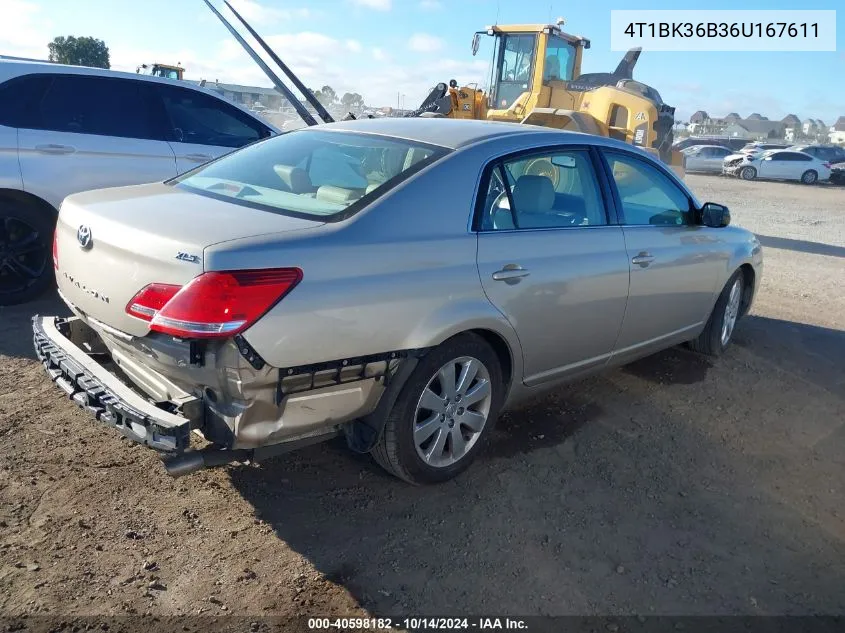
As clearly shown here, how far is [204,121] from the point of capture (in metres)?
6.39

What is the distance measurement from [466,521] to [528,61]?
1208 centimetres

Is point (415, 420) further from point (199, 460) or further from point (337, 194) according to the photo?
point (337, 194)

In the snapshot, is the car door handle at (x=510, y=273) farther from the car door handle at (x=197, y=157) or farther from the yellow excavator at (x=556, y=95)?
the yellow excavator at (x=556, y=95)

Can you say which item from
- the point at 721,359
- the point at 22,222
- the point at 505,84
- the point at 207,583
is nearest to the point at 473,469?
the point at 207,583

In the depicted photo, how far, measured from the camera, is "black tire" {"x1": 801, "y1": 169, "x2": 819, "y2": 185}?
28750mm

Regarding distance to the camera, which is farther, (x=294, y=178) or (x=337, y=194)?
(x=294, y=178)

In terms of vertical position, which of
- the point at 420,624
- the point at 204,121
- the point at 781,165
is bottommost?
the point at 420,624

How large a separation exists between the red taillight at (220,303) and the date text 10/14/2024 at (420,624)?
Result: 1086 millimetres

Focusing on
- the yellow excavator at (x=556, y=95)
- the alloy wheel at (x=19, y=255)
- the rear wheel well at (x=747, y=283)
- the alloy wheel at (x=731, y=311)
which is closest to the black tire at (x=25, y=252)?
A: the alloy wheel at (x=19, y=255)

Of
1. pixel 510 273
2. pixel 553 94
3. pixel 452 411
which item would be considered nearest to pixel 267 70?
pixel 510 273

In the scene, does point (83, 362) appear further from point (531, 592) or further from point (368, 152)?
point (531, 592)

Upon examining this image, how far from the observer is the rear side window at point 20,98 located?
5367 mm

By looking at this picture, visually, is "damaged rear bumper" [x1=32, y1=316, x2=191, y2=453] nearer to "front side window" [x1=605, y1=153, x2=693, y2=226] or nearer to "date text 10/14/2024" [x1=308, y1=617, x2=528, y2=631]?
"date text 10/14/2024" [x1=308, y1=617, x2=528, y2=631]

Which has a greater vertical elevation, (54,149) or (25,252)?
(54,149)
